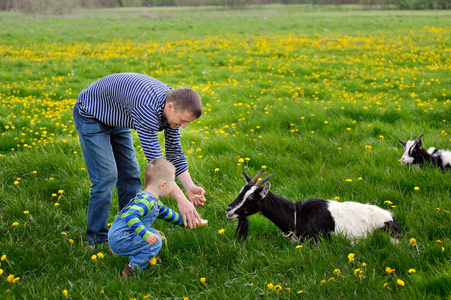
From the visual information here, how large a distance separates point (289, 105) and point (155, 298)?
5469mm

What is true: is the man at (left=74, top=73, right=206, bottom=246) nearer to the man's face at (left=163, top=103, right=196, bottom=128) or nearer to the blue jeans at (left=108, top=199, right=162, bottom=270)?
the man's face at (left=163, top=103, right=196, bottom=128)

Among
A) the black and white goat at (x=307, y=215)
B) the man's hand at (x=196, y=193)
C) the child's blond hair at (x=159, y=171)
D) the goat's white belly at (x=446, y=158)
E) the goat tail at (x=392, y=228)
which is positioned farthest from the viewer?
the goat's white belly at (x=446, y=158)

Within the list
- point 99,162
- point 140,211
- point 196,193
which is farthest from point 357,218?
point 99,162

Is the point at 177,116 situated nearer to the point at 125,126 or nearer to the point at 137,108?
the point at 137,108

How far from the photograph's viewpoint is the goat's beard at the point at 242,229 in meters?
3.52

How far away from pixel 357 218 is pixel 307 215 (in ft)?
1.42

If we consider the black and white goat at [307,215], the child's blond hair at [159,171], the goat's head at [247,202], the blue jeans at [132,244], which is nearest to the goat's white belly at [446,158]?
the black and white goat at [307,215]

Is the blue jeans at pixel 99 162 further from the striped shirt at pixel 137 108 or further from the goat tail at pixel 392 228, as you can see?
the goat tail at pixel 392 228

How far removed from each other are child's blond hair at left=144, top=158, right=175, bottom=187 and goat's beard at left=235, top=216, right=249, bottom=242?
0.79m

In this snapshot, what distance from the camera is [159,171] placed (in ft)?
10.3

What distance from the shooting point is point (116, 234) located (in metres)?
3.11

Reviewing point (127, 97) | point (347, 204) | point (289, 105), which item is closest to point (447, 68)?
point (289, 105)

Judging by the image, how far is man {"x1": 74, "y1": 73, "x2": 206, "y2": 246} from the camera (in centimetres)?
312

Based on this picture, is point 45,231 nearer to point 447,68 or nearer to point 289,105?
point 289,105
